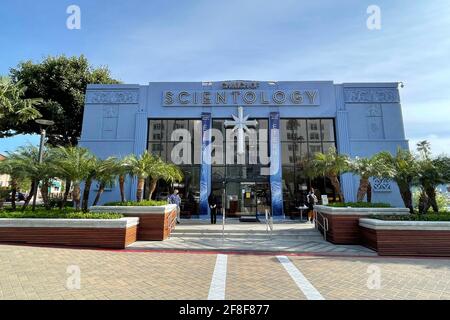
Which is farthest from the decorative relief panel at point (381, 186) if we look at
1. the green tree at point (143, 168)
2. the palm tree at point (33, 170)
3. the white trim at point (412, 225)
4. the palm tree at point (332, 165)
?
the palm tree at point (33, 170)

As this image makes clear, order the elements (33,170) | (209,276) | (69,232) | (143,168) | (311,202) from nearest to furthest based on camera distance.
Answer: (209,276), (69,232), (143,168), (33,170), (311,202)

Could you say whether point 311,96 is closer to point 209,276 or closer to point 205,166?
point 205,166

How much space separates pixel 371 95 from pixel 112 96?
62.3 feet

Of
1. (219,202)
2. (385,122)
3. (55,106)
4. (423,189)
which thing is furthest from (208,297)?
(55,106)

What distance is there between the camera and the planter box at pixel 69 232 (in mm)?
9008

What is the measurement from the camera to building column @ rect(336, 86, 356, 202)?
17.7 meters

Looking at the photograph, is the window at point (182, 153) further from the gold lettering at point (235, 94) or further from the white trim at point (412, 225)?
the white trim at point (412, 225)

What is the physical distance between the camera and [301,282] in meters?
5.58

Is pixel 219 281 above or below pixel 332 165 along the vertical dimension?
below

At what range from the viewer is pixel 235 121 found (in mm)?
18828

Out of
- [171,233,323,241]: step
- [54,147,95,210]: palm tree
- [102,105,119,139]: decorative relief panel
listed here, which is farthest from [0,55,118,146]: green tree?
[171,233,323,241]: step

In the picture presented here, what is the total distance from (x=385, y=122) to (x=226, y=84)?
11.7m

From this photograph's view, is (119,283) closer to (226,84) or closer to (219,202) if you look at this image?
(219,202)

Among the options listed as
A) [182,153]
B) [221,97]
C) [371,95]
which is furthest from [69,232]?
[371,95]
